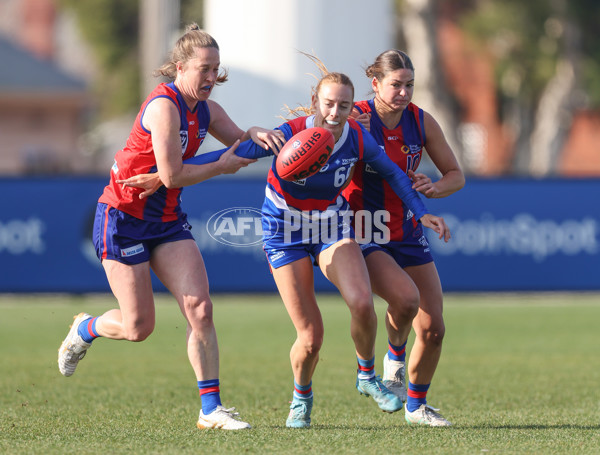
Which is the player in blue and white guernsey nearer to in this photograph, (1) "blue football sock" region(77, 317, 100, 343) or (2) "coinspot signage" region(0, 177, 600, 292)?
(1) "blue football sock" region(77, 317, 100, 343)

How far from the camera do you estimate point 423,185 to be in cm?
624

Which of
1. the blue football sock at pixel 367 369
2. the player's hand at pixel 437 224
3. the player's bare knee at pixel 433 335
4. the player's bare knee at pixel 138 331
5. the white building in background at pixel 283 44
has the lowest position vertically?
the blue football sock at pixel 367 369

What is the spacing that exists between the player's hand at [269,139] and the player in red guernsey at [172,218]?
23 millimetres

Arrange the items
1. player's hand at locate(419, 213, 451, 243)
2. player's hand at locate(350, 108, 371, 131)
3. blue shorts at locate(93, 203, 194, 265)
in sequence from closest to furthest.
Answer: player's hand at locate(419, 213, 451, 243), blue shorts at locate(93, 203, 194, 265), player's hand at locate(350, 108, 371, 131)

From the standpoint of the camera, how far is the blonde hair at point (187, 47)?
231 inches

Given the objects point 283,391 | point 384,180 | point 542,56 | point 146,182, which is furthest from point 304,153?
point 542,56

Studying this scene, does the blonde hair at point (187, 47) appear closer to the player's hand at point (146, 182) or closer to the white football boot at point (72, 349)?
the player's hand at point (146, 182)

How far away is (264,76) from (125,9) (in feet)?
68.7

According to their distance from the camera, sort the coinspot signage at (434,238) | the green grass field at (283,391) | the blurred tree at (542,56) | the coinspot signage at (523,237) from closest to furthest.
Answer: the green grass field at (283,391) → the coinspot signage at (434,238) → the coinspot signage at (523,237) → the blurred tree at (542,56)

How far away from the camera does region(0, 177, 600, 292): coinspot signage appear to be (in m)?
14.0

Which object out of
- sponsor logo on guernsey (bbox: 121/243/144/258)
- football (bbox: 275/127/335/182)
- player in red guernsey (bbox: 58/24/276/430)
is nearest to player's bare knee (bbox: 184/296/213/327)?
player in red guernsey (bbox: 58/24/276/430)

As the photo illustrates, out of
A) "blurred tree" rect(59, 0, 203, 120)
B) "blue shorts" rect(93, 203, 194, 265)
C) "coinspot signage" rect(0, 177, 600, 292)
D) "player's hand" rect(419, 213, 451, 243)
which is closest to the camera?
"player's hand" rect(419, 213, 451, 243)

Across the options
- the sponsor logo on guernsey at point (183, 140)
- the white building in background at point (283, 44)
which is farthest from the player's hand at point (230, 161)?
the white building in background at point (283, 44)

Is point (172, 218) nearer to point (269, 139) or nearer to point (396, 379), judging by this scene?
point (269, 139)
